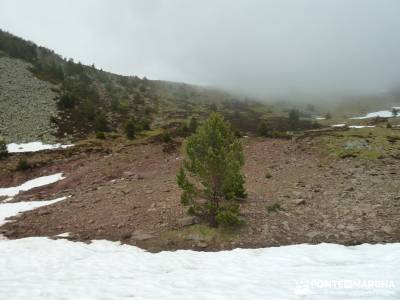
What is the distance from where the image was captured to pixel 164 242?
1366 cm

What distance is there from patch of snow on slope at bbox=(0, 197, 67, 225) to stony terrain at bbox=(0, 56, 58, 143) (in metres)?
21.6

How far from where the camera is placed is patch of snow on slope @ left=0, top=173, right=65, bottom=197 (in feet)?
79.9

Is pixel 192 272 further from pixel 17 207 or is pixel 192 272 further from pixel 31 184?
pixel 31 184

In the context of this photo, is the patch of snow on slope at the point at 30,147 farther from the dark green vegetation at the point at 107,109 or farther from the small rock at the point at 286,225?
the small rock at the point at 286,225

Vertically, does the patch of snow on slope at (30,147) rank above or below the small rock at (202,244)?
above

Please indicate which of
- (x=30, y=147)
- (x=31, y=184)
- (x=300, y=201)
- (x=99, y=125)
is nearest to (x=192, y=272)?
(x=300, y=201)

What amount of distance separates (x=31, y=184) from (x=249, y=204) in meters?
19.4

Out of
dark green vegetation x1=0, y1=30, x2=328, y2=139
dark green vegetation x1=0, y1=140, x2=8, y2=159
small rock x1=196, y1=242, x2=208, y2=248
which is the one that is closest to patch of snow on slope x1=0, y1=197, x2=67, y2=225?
small rock x1=196, y1=242, x2=208, y2=248

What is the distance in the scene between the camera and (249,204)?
1702 centimetres

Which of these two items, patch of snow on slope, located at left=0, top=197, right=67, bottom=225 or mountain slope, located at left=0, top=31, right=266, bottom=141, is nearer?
patch of snow on slope, located at left=0, top=197, right=67, bottom=225

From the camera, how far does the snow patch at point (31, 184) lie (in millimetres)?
24344

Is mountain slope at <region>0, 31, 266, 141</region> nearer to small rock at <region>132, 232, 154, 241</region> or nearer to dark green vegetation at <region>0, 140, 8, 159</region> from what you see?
dark green vegetation at <region>0, 140, 8, 159</region>

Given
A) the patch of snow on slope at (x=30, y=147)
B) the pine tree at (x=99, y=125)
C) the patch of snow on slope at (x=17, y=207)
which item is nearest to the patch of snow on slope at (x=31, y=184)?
the patch of snow on slope at (x=17, y=207)

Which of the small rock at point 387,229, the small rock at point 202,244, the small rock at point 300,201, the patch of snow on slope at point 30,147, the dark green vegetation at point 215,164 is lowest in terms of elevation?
the small rock at point 202,244
